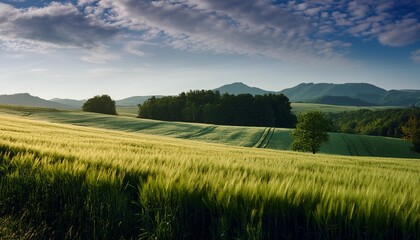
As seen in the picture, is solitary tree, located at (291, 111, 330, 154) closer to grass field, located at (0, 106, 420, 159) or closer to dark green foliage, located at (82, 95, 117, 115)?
grass field, located at (0, 106, 420, 159)

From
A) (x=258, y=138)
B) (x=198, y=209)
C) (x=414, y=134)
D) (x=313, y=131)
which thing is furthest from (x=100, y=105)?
(x=198, y=209)

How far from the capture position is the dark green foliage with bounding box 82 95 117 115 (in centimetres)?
10688

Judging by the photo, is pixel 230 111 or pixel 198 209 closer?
pixel 198 209

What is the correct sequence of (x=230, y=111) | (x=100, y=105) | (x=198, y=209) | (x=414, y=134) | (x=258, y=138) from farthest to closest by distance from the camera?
1. (x=100, y=105)
2. (x=230, y=111)
3. (x=414, y=134)
4. (x=258, y=138)
5. (x=198, y=209)

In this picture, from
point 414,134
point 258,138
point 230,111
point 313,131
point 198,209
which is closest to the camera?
point 198,209

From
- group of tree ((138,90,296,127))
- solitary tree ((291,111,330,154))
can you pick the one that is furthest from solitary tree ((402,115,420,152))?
group of tree ((138,90,296,127))

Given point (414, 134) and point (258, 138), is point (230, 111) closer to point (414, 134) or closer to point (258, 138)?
point (258, 138)

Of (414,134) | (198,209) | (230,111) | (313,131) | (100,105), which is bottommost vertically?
(414,134)

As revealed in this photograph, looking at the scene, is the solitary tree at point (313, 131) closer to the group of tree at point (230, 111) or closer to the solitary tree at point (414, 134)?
the solitary tree at point (414, 134)

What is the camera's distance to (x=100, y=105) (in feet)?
354

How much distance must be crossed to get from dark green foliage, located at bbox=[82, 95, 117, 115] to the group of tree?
1434cm

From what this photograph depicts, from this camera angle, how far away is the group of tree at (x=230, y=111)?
92500 millimetres

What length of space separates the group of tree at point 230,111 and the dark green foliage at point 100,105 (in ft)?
47.0

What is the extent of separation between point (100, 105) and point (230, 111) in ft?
153
